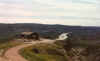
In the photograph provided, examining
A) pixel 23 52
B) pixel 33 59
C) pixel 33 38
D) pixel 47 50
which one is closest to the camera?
pixel 33 59

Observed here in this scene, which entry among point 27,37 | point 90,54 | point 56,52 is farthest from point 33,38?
point 56,52

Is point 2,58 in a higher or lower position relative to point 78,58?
higher

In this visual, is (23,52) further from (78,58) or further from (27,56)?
(78,58)

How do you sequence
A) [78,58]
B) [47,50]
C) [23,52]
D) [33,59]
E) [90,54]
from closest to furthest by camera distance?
[33,59]
[23,52]
[47,50]
[78,58]
[90,54]

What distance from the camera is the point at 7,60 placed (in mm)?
34969

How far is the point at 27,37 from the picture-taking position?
74000mm

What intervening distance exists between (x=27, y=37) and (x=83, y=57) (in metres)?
21.4

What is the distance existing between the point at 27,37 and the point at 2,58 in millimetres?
38338

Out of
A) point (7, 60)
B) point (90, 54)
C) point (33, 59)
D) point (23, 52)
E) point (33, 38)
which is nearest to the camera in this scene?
point (7, 60)

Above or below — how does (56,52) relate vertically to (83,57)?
above

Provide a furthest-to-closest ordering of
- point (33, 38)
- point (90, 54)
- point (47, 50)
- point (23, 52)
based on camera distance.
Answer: point (33, 38) → point (90, 54) → point (47, 50) → point (23, 52)

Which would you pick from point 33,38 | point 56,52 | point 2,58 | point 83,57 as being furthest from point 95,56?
point 2,58

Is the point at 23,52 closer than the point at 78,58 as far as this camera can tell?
Yes

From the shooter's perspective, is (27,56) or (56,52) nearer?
(27,56)
